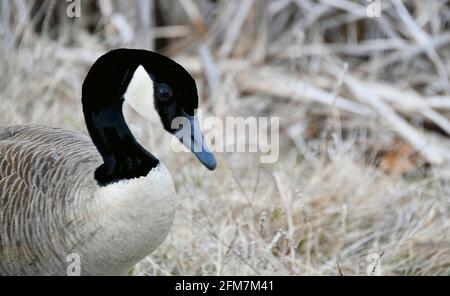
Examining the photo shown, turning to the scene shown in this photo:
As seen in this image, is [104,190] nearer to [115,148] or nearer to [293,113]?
[115,148]

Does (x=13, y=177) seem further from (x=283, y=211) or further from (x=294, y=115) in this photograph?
(x=294, y=115)

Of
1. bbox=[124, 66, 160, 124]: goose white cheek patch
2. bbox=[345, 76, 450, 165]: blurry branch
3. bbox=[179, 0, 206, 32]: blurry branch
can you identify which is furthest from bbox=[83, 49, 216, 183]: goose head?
bbox=[179, 0, 206, 32]: blurry branch

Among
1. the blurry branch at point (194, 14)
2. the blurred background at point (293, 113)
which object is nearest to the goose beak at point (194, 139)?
the blurred background at point (293, 113)

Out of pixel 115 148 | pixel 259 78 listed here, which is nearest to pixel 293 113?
pixel 259 78

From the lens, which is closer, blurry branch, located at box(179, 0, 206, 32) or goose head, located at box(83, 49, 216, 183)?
goose head, located at box(83, 49, 216, 183)

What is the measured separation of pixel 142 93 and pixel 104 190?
259mm

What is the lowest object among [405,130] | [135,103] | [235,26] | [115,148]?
[405,130]

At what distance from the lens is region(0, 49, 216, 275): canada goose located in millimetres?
1885

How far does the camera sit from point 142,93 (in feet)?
6.20

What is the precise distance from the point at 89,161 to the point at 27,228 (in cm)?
24

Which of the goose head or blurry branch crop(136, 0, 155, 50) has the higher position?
blurry branch crop(136, 0, 155, 50)

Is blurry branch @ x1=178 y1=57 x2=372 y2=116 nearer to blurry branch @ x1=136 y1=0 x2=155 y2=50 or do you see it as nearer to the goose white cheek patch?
blurry branch @ x1=136 y1=0 x2=155 y2=50

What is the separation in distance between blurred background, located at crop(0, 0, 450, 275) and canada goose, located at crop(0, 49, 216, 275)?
1.35ft
